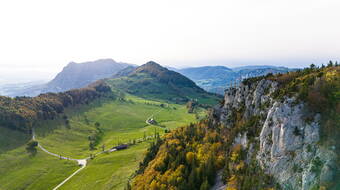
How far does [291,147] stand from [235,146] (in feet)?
74.7

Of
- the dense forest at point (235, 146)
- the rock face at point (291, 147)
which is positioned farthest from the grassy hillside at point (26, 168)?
the rock face at point (291, 147)

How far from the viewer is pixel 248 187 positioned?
47281 mm

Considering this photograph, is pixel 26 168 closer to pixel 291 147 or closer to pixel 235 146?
pixel 235 146

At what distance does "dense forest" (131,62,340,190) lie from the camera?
4470 centimetres

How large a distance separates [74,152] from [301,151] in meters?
169

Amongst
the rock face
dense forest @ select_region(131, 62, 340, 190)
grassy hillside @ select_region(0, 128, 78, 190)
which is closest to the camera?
the rock face

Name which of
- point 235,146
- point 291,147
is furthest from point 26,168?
point 291,147

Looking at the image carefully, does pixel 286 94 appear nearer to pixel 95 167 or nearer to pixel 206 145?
pixel 206 145

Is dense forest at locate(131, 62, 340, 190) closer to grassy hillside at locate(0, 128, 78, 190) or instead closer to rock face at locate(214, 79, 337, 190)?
rock face at locate(214, 79, 337, 190)

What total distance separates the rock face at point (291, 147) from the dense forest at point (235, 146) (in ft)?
5.09

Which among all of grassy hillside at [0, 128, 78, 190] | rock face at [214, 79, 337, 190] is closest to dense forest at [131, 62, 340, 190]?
rock face at [214, 79, 337, 190]

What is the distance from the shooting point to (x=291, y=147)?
151 feet

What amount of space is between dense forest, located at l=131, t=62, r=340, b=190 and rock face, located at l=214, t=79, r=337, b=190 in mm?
1551

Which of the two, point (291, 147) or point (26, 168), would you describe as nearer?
point (291, 147)
